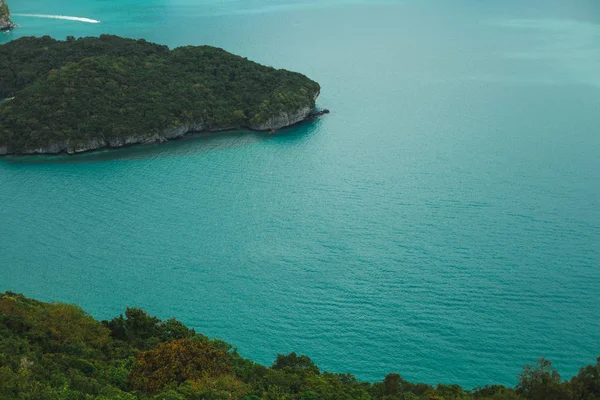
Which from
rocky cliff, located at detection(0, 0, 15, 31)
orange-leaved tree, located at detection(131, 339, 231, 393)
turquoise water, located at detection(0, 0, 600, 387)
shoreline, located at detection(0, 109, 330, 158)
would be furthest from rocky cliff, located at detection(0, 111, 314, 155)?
rocky cliff, located at detection(0, 0, 15, 31)

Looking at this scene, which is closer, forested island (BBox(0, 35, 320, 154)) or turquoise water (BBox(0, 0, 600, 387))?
turquoise water (BBox(0, 0, 600, 387))

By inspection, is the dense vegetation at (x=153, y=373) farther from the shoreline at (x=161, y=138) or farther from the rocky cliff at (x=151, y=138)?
the shoreline at (x=161, y=138)

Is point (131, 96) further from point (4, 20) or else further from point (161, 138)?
point (4, 20)

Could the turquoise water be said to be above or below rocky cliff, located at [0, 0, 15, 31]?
below

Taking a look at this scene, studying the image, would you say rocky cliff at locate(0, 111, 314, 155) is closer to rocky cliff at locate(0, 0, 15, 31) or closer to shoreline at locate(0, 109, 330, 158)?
shoreline at locate(0, 109, 330, 158)

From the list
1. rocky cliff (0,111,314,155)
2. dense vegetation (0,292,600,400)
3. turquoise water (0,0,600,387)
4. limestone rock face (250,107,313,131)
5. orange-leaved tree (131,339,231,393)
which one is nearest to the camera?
dense vegetation (0,292,600,400)
